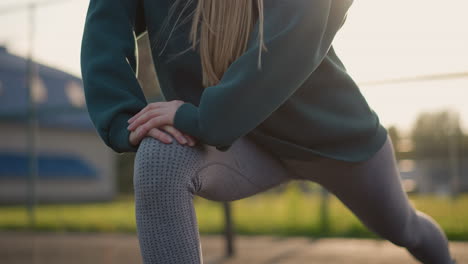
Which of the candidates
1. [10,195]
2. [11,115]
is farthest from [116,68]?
[10,195]

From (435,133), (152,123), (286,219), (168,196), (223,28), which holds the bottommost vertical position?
(286,219)

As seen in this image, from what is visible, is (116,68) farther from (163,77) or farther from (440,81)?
(440,81)

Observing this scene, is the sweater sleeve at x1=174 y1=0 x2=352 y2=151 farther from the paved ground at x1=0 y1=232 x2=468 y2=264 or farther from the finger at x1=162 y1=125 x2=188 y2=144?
the paved ground at x1=0 y1=232 x2=468 y2=264

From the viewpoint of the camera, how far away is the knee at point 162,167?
29.7 inches

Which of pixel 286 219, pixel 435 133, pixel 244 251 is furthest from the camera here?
pixel 286 219

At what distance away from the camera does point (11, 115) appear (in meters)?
4.21

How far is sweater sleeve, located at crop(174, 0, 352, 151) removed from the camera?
2.43 feet

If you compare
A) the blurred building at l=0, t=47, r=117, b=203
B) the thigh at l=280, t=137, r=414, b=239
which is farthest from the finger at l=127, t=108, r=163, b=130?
the blurred building at l=0, t=47, r=117, b=203

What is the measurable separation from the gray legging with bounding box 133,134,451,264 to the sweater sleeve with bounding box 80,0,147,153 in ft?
0.33

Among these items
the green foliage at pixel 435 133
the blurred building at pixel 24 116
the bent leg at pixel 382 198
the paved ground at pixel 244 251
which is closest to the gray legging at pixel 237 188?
the bent leg at pixel 382 198

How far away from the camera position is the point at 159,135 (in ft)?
2.58

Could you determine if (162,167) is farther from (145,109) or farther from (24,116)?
(24,116)

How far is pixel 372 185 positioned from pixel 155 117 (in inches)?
19.2

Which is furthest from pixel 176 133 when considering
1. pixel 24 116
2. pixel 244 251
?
pixel 24 116
